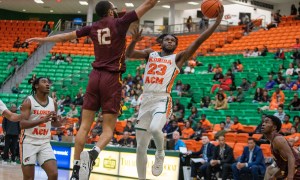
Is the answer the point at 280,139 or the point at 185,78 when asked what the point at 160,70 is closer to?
the point at 280,139

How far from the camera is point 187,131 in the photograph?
16453 mm

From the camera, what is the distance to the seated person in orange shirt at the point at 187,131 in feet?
53.6

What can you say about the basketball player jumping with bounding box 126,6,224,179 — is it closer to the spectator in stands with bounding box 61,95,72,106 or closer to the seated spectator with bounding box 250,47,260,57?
the spectator in stands with bounding box 61,95,72,106

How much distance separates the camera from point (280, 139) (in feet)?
21.9

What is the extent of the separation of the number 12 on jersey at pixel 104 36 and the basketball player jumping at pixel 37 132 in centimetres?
144

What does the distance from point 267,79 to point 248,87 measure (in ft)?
3.58

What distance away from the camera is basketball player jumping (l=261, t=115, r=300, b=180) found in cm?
644

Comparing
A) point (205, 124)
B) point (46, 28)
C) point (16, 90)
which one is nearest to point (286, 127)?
point (205, 124)

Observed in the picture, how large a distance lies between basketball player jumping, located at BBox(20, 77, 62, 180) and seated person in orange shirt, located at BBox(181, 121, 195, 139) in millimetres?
9092

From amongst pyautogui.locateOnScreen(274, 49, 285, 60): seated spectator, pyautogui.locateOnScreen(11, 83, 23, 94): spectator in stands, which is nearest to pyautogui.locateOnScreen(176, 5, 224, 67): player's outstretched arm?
pyautogui.locateOnScreen(274, 49, 285, 60): seated spectator

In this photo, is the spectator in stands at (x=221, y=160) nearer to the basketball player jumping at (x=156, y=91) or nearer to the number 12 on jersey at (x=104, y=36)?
the basketball player jumping at (x=156, y=91)

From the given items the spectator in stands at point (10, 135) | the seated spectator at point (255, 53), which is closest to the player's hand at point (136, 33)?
the spectator in stands at point (10, 135)

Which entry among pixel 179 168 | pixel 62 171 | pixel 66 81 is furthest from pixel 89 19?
pixel 179 168

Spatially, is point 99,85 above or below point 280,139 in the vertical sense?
above
